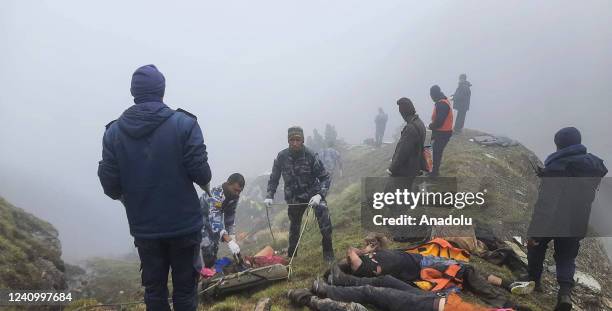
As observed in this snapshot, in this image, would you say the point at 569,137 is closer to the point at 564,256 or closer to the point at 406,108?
the point at 564,256

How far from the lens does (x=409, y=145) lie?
8.61m

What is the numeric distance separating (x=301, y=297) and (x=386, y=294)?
1357 millimetres

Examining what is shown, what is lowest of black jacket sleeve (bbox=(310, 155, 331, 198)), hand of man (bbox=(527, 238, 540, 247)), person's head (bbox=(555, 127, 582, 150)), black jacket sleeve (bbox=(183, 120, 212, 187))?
hand of man (bbox=(527, 238, 540, 247))

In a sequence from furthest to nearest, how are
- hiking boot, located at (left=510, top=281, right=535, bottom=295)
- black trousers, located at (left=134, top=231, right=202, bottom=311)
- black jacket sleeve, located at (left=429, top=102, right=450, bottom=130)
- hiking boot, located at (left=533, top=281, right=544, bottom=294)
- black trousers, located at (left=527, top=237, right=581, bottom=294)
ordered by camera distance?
black jacket sleeve, located at (left=429, top=102, right=450, bottom=130) < hiking boot, located at (left=533, top=281, right=544, bottom=294) < hiking boot, located at (left=510, top=281, right=535, bottom=295) < black trousers, located at (left=527, top=237, right=581, bottom=294) < black trousers, located at (left=134, top=231, right=202, bottom=311)

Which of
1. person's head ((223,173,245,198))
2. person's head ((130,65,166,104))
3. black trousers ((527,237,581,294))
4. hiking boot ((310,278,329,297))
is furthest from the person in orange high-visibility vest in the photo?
person's head ((130,65,166,104))

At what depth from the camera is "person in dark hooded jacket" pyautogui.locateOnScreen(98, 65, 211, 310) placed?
12.4ft

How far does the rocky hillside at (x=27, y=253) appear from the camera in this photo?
9.36 metres

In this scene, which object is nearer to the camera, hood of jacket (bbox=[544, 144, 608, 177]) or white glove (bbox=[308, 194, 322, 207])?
hood of jacket (bbox=[544, 144, 608, 177])

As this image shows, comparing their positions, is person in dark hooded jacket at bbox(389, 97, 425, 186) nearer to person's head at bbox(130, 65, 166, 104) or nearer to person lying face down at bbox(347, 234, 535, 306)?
person lying face down at bbox(347, 234, 535, 306)

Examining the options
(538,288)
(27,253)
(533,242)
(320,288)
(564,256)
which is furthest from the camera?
(27,253)

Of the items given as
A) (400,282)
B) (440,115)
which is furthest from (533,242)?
(440,115)

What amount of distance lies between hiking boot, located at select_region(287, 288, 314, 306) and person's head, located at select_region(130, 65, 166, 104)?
3.62 meters

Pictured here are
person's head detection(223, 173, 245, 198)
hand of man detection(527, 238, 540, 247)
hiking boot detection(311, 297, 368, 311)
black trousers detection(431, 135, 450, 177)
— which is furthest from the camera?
black trousers detection(431, 135, 450, 177)

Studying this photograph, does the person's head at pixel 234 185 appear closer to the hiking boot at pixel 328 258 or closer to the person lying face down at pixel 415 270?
the hiking boot at pixel 328 258
